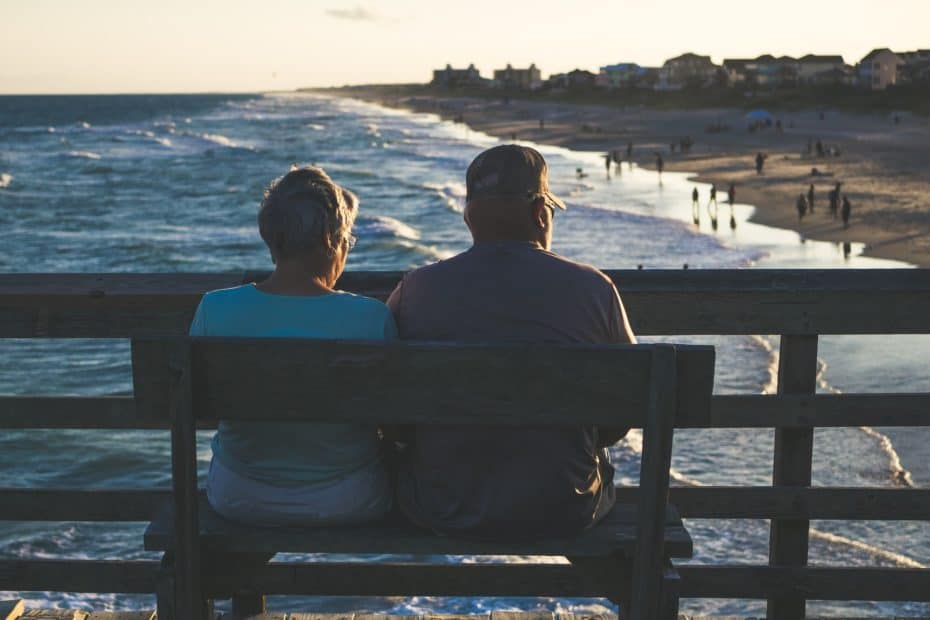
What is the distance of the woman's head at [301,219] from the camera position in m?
2.74

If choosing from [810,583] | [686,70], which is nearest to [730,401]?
[810,583]

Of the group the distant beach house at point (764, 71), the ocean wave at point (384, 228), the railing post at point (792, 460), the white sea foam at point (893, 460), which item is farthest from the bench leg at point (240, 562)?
the distant beach house at point (764, 71)

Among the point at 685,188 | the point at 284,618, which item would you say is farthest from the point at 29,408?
the point at 685,188

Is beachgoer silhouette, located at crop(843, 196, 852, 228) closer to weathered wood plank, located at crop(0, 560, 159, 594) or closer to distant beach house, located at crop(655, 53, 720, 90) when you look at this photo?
weathered wood plank, located at crop(0, 560, 159, 594)

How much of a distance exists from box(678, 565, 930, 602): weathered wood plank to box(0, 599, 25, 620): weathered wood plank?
2.17 metres

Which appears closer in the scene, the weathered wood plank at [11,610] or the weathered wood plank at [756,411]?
the weathered wood plank at [756,411]

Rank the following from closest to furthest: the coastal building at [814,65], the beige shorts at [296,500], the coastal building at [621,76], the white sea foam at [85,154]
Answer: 1. the beige shorts at [296,500]
2. the white sea foam at [85,154]
3. the coastal building at [814,65]
4. the coastal building at [621,76]

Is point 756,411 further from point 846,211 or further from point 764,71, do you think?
point 764,71

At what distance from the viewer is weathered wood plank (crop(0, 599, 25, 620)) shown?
3.69 meters

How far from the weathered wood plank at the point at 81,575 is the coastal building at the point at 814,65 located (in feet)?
→ 465

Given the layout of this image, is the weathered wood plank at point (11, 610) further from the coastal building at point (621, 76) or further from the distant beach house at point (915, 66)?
the coastal building at point (621, 76)

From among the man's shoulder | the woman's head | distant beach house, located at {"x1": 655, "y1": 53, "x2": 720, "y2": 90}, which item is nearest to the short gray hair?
the woman's head

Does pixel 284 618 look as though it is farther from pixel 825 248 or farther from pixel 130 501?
pixel 825 248

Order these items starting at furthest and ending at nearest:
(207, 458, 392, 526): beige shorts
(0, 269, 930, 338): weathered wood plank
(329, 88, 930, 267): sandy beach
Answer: (329, 88, 930, 267): sandy beach < (0, 269, 930, 338): weathered wood plank < (207, 458, 392, 526): beige shorts
